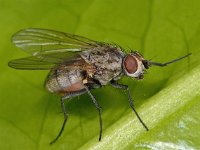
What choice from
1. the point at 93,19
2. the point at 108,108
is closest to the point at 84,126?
the point at 108,108

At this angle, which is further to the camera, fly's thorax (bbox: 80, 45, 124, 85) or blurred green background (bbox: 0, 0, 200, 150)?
fly's thorax (bbox: 80, 45, 124, 85)

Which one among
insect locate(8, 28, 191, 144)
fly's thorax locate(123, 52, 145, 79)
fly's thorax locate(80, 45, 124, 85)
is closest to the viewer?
fly's thorax locate(123, 52, 145, 79)

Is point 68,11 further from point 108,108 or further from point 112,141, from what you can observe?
point 112,141

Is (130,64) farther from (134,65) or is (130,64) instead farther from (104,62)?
(104,62)

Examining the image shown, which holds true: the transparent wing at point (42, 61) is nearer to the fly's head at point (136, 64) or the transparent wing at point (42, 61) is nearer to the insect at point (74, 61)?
the insect at point (74, 61)

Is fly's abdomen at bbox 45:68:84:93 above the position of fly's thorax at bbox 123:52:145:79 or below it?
below

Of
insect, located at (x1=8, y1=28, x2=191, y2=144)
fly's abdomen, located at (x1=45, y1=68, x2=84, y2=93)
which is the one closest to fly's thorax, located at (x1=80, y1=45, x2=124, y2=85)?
insect, located at (x1=8, y1=28, x2=191, y2=144)

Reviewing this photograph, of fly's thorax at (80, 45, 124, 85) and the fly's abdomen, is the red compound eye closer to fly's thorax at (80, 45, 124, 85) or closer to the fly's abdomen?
fly's thorax at (80, 45, 124, 85)
